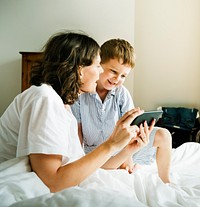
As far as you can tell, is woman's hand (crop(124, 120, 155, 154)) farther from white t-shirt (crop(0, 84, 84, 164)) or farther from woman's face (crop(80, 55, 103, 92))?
white t-shirt (crop(0, 84, 84, 164))

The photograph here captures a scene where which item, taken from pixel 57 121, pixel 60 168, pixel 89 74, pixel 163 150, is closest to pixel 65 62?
pixel 89 74

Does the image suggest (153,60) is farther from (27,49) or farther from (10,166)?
(10,166)

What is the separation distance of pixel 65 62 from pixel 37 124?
0.94 ft

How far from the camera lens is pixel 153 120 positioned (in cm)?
128

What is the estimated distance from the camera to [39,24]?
338 cm

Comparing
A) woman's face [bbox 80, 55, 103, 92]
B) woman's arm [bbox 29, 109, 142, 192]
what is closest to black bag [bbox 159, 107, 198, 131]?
woman's face [bbox 80, 55, 103, 92]

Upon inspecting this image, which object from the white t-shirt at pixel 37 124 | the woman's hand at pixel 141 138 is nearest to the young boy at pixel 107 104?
the woman's hand at pixel 141 138

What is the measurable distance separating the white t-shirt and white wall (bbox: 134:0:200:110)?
8.95 feet

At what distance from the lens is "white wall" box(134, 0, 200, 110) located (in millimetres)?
3365

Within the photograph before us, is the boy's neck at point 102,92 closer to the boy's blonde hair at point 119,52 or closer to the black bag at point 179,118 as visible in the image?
the boy's blonde hair at point 119,52

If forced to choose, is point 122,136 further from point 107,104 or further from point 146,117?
point 107,104

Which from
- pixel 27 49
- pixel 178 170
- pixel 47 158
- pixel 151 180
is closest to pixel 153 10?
pixel 27 49

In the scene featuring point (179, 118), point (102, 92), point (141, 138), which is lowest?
point (179, 118)

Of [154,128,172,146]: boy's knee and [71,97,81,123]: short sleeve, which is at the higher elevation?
[71,97,81,123]: short sleeve
